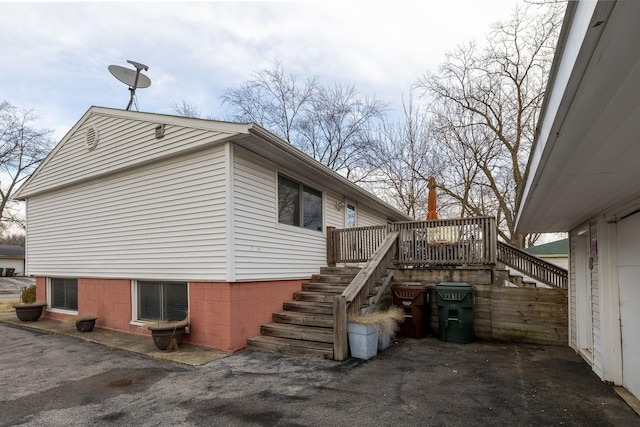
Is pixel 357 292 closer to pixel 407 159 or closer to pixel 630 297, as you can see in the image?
pixel 630 297

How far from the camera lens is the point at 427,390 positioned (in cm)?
430

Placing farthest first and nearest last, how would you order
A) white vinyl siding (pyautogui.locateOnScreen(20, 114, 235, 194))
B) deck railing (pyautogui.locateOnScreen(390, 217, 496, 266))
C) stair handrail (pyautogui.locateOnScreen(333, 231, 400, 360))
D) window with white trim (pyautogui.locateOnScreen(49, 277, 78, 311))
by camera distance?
window with white trim (pyautogui.locateOnScreen(49, 277, 78, 311)) → deck railing (pyautogui.locateOnScreen(390, 217, 496, 266)) → white vinyl siding (pyautogui.locateOnScreen(20, 114, 235, 194)) → stair handrail (pyautogui.locateOnScreen(333, 231, 400, 360))

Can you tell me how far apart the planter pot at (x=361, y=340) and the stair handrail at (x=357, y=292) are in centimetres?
10

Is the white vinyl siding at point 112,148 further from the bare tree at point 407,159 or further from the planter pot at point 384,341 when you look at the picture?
the bare tree at point 407,159

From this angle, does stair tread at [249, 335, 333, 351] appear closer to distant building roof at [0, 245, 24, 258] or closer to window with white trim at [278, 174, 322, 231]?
window with white trim at [278, 174, 322, 231]

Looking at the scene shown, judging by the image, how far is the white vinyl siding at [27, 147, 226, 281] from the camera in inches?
250

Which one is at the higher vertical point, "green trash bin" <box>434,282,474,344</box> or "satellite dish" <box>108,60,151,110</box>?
"satellite dish" <box>108,60,151,110</box>

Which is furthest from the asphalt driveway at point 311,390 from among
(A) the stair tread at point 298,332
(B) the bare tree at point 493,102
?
(B) the bare tree at point 493,102

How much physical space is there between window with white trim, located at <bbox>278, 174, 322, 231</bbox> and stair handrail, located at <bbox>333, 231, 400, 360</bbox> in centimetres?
182

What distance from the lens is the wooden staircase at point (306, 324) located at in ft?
19.1

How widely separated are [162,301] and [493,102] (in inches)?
675

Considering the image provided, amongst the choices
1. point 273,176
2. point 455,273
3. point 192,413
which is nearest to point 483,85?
point 455,273

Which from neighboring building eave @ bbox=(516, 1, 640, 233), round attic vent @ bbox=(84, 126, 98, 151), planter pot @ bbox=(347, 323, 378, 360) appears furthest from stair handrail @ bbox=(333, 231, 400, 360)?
round attic vent @ bbox=(84, 126, 98, 151)

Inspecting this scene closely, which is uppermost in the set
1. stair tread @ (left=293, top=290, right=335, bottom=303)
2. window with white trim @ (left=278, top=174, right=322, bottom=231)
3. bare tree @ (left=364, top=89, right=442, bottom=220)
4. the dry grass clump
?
bare tree @ (left=364, top=89, right=442, bottom=220)
